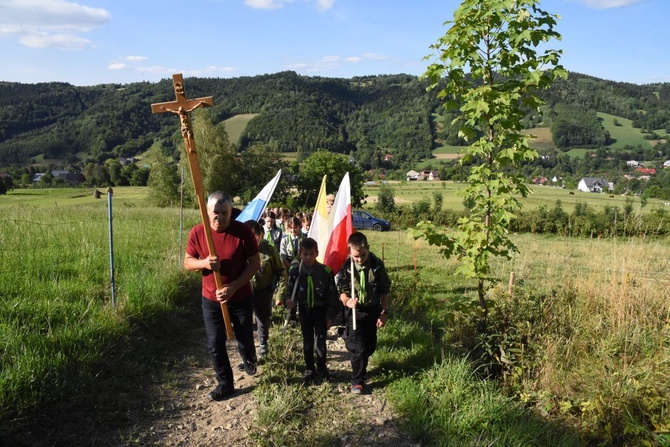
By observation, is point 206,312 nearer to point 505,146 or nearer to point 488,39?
point 505,146

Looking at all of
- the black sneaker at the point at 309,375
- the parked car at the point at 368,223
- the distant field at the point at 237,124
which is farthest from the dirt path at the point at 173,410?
the distant field at the point at 237,124

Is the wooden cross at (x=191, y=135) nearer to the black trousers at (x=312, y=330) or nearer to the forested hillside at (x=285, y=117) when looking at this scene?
the black trousers at (x=312, y=330)

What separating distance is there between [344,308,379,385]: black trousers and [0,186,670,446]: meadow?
0.37 metres

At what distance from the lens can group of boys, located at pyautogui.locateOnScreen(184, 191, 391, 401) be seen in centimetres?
383

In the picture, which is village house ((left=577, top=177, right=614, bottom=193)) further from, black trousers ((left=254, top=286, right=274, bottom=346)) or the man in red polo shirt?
the man in red polo shirt

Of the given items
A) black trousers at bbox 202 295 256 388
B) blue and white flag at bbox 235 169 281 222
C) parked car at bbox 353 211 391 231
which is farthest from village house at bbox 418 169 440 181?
black trousers at bbox 202 295 256 388

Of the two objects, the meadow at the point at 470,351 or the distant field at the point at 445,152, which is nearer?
the meadow at the point at 470,351

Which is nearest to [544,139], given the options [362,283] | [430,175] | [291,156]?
[430,175]

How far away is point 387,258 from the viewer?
14516 mm

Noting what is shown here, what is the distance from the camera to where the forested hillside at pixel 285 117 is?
96.7 metres

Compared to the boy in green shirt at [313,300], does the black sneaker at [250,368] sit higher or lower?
lower

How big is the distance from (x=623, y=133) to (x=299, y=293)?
126 meters

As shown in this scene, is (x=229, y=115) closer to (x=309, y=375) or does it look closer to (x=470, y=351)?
(x=309, y=375)

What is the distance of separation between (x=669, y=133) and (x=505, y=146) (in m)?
125
